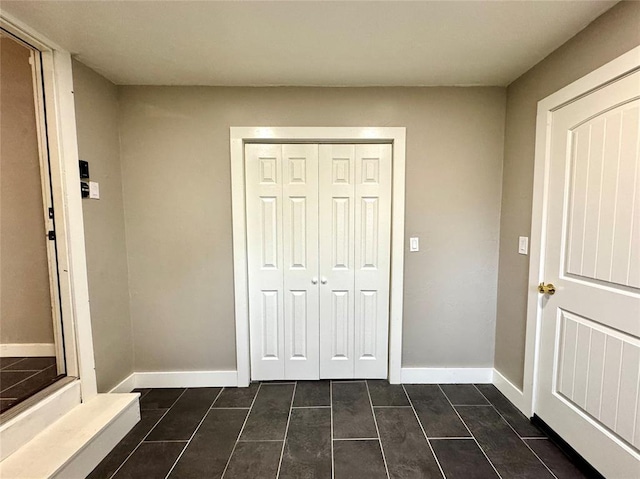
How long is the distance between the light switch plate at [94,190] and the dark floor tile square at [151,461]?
160 centimetres

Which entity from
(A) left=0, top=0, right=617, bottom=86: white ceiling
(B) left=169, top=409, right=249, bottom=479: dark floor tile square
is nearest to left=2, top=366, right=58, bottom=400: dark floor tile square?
(B) left=169, top=409, right=249, bottom=479: dark floor tile square

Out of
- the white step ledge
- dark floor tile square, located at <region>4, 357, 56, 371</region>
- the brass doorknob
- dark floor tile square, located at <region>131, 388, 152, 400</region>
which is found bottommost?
dark floor tile square, located at <region>131, 388, 152, 400</region>

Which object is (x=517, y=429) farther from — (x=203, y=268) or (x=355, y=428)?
(x=203, y=268)

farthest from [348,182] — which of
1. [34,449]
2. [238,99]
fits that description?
[34,449]

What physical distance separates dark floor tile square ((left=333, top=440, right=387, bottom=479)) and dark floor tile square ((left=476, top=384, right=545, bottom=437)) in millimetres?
943

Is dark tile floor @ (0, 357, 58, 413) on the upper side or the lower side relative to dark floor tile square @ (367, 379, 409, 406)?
upper

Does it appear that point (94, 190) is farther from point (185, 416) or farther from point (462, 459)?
point (462, 459)

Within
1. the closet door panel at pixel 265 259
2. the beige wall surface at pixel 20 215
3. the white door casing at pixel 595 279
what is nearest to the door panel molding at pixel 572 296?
the white door casing at pixel 595 279

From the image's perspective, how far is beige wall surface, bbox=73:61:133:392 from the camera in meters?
1.83

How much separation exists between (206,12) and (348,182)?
4.32 feet

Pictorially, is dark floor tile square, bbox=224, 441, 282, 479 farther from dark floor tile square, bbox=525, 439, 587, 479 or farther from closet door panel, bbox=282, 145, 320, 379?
dark floor tile square, bbox=525, 439, 587, 479

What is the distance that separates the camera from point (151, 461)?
5.07 ft

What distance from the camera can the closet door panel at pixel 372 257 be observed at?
2.18 m

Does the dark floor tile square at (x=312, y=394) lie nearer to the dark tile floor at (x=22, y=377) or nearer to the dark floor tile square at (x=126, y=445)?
the dark floor tile square at (x=126, y=445)
